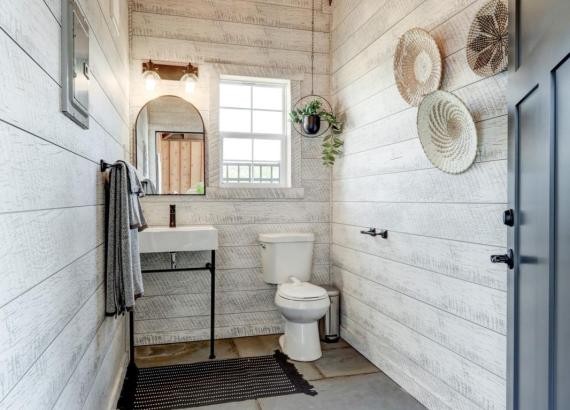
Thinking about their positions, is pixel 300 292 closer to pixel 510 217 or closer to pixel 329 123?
pixel 329 123

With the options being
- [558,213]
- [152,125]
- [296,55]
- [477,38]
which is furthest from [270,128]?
[558,213]

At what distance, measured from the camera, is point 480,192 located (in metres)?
1.82

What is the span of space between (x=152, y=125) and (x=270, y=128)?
980 millimetres

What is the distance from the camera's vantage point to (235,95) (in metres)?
3.43

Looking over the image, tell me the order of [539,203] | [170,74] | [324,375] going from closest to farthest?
[539,203] < [324,375] < [170,74]

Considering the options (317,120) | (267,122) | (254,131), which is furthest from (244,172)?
(317,120)

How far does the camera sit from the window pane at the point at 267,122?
3479 millimetres

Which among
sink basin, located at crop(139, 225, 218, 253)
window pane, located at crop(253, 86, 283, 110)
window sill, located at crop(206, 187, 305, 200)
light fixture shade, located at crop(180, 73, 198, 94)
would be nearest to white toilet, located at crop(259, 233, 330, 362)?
window sill, located at crop(206, 187, 305, 200)

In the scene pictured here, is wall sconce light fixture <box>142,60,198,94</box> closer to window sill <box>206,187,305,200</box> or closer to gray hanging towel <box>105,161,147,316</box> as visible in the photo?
window sill <box>206,187,305,200</box>

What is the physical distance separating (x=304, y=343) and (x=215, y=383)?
27.0 inches

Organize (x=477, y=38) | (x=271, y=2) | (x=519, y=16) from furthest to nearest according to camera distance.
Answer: (x=271, y=2) < (x=477, y=38) < (x=519, y=16)

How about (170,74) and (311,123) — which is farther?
(311,123)

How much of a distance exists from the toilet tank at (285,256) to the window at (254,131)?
21.5 inches

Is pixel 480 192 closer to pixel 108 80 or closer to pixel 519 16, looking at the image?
pixel 519 16
